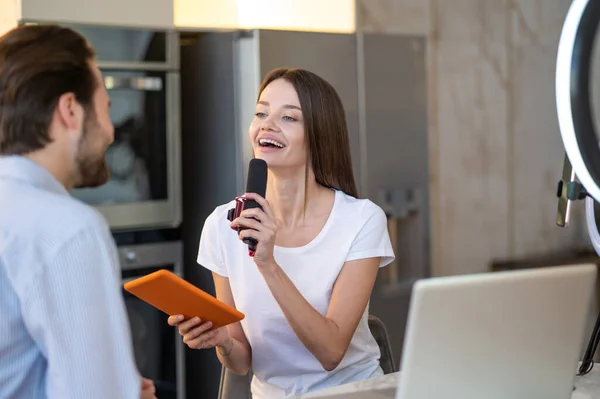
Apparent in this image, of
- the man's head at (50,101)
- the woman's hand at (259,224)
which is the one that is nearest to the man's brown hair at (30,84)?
the man's head at (50,101)

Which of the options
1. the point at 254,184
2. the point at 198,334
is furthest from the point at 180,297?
the point at 254,184

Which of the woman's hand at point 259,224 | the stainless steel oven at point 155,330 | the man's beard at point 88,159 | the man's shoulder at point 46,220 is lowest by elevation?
the stainless steel oven at point 155,330

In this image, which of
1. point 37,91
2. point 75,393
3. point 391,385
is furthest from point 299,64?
point 75,393

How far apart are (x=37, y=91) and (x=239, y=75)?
174cm

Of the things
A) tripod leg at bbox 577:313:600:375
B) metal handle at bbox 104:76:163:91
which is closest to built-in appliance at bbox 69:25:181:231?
metal handle at bbox 104:76:163:91

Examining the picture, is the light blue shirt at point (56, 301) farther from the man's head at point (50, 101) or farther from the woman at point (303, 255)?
the woman at point (303, 255)

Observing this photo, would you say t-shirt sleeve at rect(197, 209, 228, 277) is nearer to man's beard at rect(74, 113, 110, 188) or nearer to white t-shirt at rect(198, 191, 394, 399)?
white t-shirt at rect(198, 191, 394, 399)

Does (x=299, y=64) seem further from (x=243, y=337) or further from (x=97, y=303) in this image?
(x=97, y=303)

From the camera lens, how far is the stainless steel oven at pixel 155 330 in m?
2.79

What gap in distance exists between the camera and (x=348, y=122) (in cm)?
304

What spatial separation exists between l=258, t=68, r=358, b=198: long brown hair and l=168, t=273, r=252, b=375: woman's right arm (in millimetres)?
344

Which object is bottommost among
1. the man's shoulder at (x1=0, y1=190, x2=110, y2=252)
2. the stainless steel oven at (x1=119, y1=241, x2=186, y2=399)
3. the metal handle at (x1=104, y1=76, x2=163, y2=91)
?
the stainless steel oven at (x1=119, y1=241, x2=186, y2=399)

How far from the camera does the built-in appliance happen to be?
272cm

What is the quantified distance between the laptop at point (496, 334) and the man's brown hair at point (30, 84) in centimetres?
57
